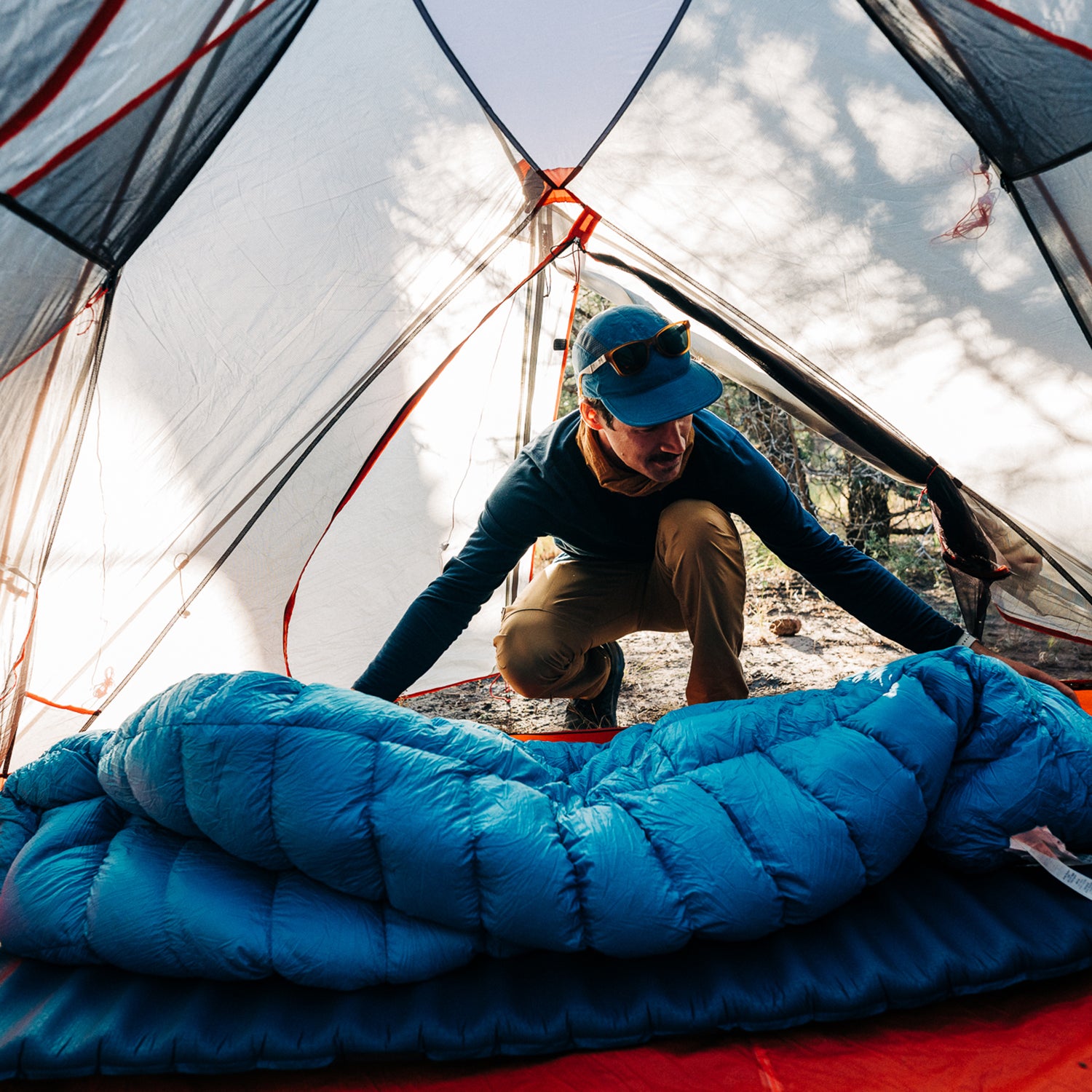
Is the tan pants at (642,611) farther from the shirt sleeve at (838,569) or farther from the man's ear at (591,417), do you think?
the man's ear at (591,417)

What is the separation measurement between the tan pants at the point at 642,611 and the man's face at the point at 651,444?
145 mm

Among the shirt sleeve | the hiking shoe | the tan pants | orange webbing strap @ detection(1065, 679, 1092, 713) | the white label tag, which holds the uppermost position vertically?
orange webbing strap @ detection(1065, 679, 1092, 713)

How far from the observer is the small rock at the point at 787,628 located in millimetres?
2631

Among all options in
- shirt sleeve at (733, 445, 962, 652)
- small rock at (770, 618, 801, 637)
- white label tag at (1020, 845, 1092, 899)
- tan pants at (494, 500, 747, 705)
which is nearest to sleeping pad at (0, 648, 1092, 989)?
white label tag at (1020, 845, 1092, 899)

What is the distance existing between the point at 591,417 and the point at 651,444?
15 cm

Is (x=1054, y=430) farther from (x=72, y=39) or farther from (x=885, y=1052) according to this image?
(x=72, y=39)

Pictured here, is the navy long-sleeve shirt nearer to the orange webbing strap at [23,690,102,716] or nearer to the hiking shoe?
the hiking shoe

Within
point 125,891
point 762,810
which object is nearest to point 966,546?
point 762,810

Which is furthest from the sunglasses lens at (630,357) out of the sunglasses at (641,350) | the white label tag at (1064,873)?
the white label tag at (1064,873)

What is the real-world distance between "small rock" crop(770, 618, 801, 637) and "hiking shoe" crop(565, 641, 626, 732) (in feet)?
2.58

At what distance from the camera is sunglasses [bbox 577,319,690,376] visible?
145 cm

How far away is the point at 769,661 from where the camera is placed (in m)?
2.42

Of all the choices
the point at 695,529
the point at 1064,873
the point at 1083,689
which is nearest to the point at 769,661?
the point at 1083,689

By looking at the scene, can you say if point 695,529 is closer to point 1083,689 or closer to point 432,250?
point 432,250
